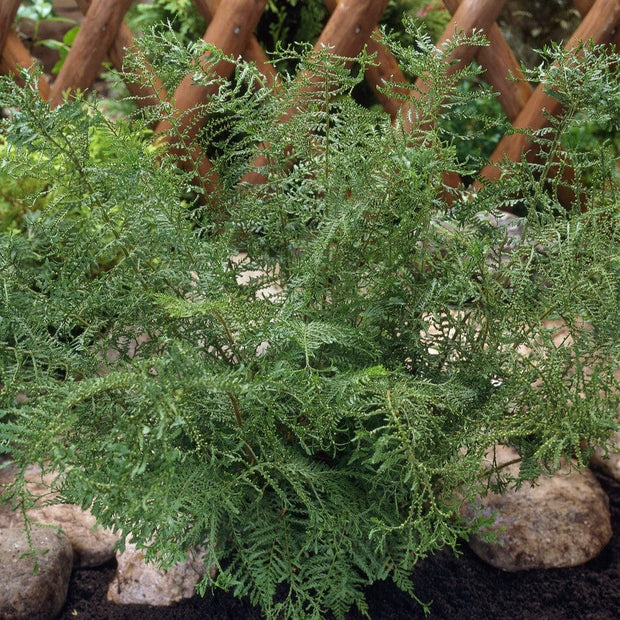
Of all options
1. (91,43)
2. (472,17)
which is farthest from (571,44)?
(91,43)

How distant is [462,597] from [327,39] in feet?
5.88

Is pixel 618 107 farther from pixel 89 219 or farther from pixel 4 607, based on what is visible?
pixel 4 607

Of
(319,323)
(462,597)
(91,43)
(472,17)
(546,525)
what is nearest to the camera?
(319,323)

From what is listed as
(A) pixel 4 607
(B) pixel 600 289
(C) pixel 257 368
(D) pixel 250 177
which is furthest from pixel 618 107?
(D) pixel 250 177

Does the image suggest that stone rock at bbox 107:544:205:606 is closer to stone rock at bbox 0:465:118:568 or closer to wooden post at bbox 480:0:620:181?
stone rock at bbox 0:465:118:568

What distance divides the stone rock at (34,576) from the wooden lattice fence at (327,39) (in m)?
1.28

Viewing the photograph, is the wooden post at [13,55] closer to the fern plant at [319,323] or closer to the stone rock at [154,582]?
the fern plant at [319,323]

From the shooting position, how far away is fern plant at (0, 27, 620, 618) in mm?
1021

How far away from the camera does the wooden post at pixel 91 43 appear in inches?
102

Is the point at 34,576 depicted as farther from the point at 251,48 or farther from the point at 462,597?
the point at 251,48

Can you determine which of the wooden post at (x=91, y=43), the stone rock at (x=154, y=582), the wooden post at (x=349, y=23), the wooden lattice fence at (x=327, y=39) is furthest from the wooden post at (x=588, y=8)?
the stone rock at (x=154, y=582)

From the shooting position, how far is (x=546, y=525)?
161cm

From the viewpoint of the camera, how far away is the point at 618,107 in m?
1.21

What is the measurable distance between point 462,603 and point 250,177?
5.36 feet
